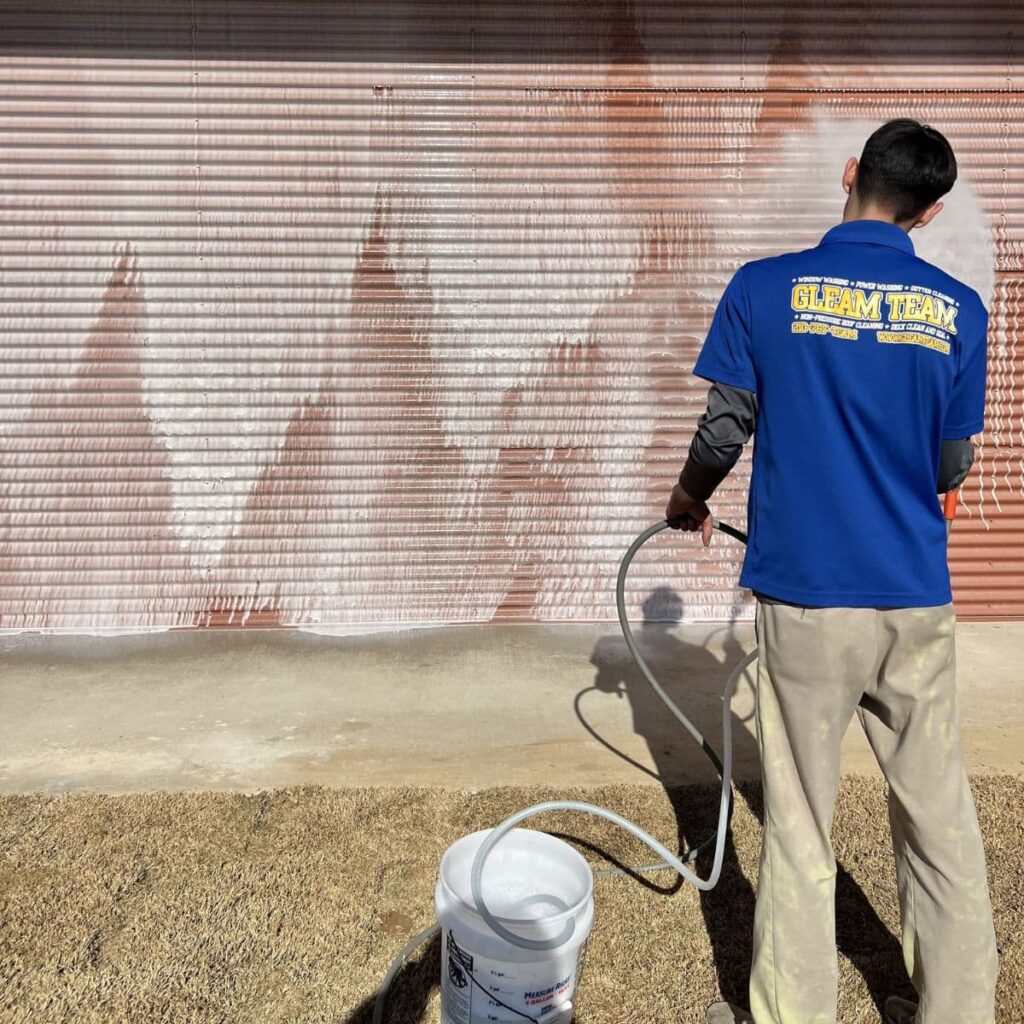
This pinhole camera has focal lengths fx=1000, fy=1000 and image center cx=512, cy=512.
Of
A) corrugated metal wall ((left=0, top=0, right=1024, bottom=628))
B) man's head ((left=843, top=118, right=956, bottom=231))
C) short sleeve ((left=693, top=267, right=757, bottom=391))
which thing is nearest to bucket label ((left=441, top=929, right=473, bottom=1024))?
short sleeve ((left=693, top=267, right=757, bottom=391))

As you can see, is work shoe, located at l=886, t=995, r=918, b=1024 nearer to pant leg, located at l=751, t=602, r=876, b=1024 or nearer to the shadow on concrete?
the shadow on concrete

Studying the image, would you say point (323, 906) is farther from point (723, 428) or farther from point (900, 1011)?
point (723, 428)

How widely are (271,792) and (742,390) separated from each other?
7.17ft

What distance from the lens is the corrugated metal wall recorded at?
4918 mm

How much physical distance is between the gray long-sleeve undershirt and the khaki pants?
1.10 ft

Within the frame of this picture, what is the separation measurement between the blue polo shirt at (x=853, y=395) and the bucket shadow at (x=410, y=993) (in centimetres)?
128

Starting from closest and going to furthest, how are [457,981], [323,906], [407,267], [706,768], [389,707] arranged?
[457,981]
[323,906]
[706,768]
[389,707]
[407,267]

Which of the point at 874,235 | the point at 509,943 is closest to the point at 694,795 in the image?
the point at 509,943

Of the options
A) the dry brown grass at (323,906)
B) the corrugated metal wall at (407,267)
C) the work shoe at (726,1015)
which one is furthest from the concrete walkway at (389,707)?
the work shoe at (726,1015)

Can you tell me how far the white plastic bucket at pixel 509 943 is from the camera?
77.7 inches

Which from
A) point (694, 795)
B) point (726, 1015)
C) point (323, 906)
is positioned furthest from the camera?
point (694, 795)

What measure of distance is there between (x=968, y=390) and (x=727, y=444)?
1.74 feet

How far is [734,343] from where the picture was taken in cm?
212

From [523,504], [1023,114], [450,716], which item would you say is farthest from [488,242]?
[1023,114]
